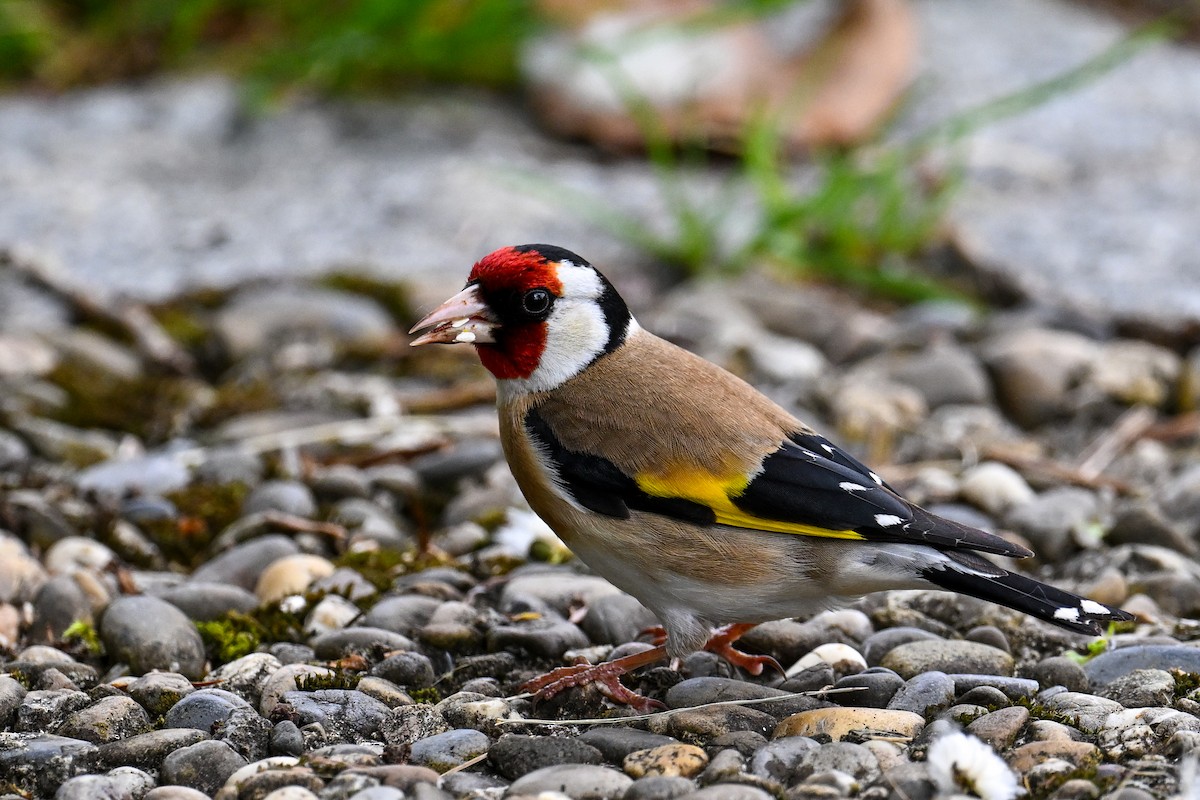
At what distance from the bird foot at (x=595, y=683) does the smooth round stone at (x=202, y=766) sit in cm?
79

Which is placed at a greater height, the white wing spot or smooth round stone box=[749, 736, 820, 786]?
the white wing spot

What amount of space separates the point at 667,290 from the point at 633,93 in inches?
50.2

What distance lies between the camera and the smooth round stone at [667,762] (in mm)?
3230

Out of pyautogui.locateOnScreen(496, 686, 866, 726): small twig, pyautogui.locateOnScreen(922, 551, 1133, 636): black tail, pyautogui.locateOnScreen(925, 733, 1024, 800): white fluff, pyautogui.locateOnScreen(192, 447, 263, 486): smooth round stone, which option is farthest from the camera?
pyautogui.locateOnScreen(192, 447, 263, 486): smooth round stone

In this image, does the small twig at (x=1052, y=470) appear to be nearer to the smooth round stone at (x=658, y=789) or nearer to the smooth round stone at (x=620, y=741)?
the smooth round stone at (x=620, y=741)

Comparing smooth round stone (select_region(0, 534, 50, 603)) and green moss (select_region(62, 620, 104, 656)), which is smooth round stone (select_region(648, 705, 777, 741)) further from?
smooth round stone (select_region(0, 534, 50, 603))

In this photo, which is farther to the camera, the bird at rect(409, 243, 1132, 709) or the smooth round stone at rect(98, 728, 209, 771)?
the bird at rect(409, 243, 1132, 709)

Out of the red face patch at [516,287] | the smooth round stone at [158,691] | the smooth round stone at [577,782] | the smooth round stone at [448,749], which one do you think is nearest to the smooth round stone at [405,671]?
the smooth round stone at [448,749]

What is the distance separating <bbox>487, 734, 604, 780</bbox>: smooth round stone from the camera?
10.9 ft

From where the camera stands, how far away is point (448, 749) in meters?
3.38

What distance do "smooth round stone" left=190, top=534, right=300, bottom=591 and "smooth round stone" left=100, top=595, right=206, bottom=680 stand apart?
51cm

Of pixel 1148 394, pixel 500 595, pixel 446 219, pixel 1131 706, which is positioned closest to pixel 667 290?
pixel 446 219

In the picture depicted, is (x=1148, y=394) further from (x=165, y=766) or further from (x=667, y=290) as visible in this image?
(x=165, y=766)

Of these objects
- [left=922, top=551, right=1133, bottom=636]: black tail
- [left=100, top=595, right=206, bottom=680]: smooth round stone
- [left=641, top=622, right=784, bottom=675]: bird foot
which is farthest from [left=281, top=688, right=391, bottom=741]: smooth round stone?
[left=922, top=551, right=1133, bottom=636]: black tail
